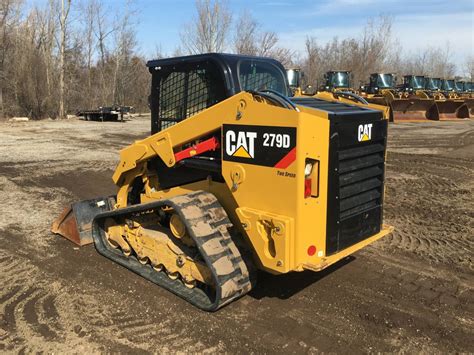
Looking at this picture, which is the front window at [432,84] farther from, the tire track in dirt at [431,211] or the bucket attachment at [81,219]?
the bucket attachment at [81,219]

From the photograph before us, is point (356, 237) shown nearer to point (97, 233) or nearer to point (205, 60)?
point (205, 60)

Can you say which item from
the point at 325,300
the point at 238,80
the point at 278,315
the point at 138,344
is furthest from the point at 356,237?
the point at 138,344

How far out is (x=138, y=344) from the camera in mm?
Result: 3291

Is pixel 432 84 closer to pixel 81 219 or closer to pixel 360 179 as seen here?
pixel 360 179

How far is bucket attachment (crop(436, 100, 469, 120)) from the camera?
25781 mm

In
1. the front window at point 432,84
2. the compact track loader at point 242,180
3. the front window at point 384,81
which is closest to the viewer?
the compact track loader at point 242,180

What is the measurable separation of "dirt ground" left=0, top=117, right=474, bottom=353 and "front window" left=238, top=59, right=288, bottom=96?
1897mm

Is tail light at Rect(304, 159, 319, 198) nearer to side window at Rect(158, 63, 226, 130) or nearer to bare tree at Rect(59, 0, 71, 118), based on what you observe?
side window at Rect(158, 63, 226, 130)

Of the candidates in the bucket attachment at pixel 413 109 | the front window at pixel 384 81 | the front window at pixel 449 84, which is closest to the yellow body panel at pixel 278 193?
the bucket attachment at pixel 413 109

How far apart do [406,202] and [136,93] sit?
33.5 m

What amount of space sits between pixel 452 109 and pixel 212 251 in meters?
26.8

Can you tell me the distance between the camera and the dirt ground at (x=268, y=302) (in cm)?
332

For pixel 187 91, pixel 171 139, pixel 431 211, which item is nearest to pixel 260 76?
pixel 187 91

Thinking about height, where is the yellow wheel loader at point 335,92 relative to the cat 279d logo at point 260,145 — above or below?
above
